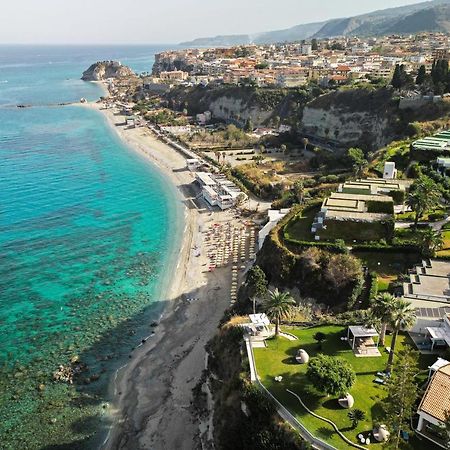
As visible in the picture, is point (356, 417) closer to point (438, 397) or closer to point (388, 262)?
point (438, 397)

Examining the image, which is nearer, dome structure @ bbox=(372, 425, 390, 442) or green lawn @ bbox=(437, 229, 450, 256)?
dome structure @ bbox=(372, 425, 390, 442)

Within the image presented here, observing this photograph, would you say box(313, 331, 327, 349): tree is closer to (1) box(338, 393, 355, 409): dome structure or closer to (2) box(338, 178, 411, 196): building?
(1) box(338, 393, 355, 409): dome structure

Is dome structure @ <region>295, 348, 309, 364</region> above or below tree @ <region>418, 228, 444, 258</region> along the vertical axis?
below

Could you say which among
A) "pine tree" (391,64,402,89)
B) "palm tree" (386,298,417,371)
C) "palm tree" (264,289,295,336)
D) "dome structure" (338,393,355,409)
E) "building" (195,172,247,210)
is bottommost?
"building" (195,172,247,210)

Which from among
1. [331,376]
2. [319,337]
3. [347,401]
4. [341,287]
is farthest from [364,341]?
[341,287]

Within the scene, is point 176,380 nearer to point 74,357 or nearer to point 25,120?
point 74,357

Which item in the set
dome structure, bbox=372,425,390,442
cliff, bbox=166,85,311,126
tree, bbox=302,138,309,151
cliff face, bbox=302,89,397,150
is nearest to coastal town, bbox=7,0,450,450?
dome structure, bbox=372,425,390,442
